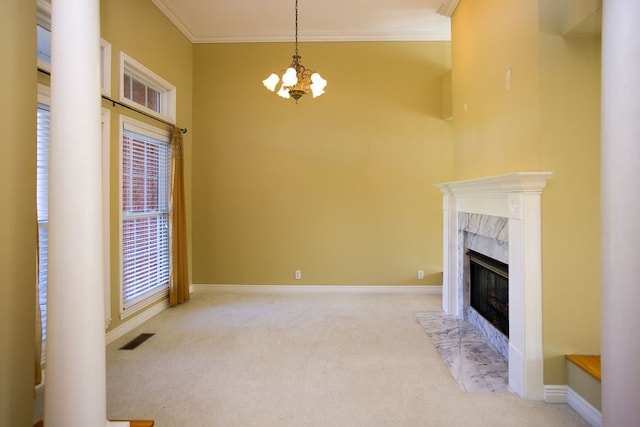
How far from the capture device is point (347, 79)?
205 inches

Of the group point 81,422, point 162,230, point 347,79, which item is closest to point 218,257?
point 162,230

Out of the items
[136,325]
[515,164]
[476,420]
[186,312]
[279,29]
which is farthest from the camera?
[279,29]

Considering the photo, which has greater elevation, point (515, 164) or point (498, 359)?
point (515, 164)

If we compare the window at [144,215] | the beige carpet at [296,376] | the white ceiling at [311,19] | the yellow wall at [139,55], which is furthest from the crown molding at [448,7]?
the window at [144,215]

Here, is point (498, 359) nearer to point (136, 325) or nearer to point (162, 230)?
point (136, 325)

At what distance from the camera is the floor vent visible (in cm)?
329

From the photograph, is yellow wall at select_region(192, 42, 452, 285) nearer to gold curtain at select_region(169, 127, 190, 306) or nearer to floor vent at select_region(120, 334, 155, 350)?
gold curtain at select_region(169, 127, 190, 306)

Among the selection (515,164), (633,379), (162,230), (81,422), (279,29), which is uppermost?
(279,29)

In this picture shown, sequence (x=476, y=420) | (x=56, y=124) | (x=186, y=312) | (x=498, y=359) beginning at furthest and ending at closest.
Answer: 1. (x=186, y=312)
2. (x=498, y=359)
3. (x=476, y=420)
4. (x=56, y=124)

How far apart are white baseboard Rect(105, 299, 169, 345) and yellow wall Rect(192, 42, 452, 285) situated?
40.2 inches

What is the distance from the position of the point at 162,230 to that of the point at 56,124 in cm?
318

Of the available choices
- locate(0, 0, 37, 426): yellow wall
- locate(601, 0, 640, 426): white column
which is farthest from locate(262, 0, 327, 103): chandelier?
locate(601, 0, 640, 426): white column

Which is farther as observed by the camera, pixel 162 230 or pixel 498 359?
pixel 162 230

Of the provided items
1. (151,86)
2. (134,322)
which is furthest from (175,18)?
(134,322)
